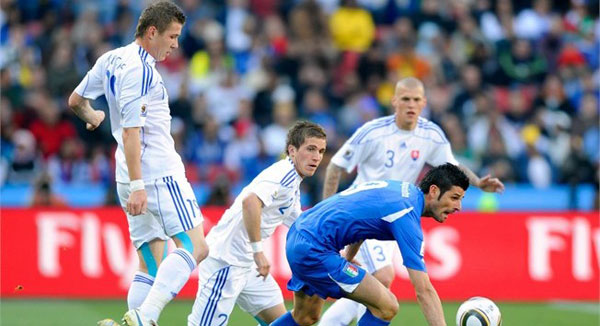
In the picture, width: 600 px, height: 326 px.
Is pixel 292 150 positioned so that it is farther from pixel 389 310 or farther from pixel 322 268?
pixel 389 310

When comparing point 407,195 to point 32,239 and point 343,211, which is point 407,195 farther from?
point 32,239

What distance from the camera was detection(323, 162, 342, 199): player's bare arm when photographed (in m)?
9.51

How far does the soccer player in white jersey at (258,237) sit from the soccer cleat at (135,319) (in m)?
0.92

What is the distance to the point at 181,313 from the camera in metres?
12.1

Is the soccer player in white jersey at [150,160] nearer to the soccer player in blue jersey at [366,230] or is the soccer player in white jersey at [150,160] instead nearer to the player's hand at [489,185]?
the soccer player in blue jersey at [366,230]

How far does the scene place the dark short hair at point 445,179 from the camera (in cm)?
739

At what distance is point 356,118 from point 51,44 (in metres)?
4.95

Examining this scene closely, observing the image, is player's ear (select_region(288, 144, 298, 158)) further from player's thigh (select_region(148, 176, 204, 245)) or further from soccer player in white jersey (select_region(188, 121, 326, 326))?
player's thigh (select_region(148, 176, 204, 245))

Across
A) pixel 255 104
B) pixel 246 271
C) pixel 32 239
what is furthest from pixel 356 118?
pixel 246 271

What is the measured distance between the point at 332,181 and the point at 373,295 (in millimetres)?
2126

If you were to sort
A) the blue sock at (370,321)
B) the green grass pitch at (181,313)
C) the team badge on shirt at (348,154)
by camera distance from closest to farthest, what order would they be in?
the blue sock at (370,321) → the team badge on shirt at (348,154) → the green grass pitch at (181,313)

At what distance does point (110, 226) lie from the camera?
45.2ft

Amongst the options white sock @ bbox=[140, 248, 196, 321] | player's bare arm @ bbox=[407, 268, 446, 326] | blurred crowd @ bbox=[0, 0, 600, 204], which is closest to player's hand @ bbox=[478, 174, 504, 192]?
player's bare arm @ bbox=[407, 268, 446, 326]

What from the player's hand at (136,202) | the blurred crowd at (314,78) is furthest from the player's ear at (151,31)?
the blurred crowd at (314,78)
